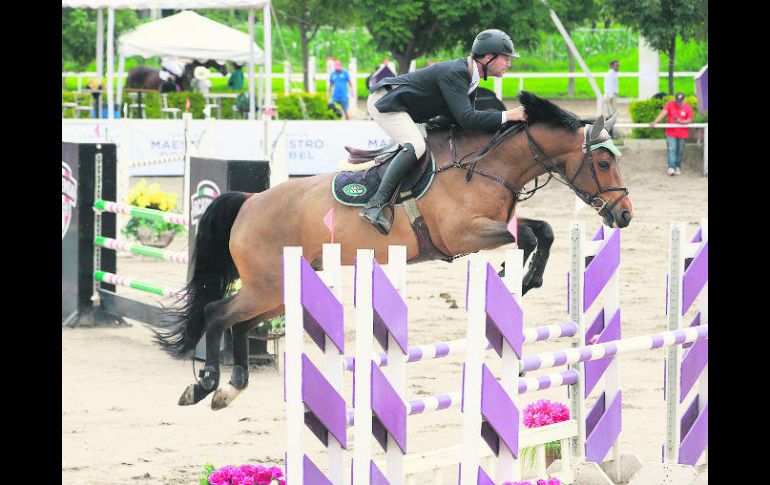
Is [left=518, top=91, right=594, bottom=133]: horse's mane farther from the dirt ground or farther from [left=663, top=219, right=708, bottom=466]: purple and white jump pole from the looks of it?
the dirt ground

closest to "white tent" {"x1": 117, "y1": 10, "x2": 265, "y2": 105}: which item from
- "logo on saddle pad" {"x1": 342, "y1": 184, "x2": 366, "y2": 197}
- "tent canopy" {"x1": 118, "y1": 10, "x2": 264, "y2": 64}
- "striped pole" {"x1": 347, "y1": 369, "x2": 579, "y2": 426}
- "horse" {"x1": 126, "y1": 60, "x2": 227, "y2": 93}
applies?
"tent canopy" {"x1": 118, "y1": 10, "x2": 264, "y2": 64}

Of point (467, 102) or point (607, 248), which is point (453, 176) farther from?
point (607, 248)

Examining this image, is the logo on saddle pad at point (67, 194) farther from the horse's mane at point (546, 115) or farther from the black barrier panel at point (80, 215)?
the horse's mane at point (546, 115)

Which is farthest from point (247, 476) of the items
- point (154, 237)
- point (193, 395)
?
point (154, 237)

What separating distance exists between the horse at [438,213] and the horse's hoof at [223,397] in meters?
0.08

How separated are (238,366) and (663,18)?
16.1 meters

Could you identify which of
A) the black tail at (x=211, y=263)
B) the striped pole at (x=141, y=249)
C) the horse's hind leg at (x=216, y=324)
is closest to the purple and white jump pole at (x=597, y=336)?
the horse's hind leg at (x=216, y=324)

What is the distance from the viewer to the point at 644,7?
20.1m

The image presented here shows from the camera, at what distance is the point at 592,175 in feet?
18.7

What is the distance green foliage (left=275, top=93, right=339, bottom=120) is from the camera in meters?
18.4

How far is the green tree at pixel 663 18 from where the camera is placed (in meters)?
19.8

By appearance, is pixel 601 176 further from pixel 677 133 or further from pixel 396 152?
pixel 677 133

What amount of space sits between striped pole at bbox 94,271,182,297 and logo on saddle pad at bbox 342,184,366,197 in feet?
5.71

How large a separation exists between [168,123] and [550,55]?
15393 mm
